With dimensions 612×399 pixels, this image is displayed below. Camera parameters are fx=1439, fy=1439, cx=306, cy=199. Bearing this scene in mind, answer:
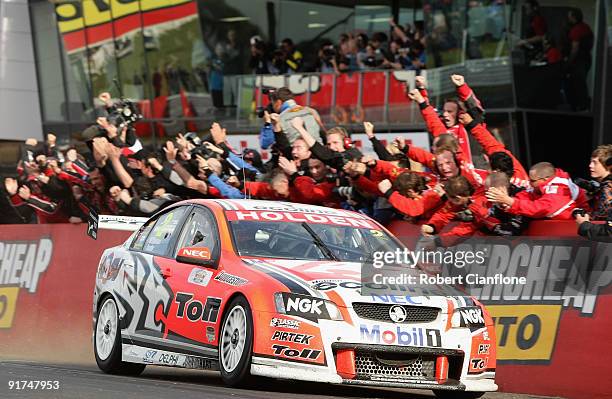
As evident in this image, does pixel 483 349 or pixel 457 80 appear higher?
pixel 457 80

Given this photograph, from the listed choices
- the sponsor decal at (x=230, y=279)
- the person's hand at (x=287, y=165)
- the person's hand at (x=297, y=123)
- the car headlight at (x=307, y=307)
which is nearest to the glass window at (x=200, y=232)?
the sponsor decal at (x=230, y=279)

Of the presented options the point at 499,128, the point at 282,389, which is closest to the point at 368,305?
the point at 282,389

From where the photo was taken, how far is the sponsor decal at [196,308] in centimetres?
1060

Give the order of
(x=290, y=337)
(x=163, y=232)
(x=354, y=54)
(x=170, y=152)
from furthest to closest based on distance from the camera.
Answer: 1. (x=354, y=54)
2. (x=170, y=152)
3. (x=163, y=232)
4. (x=290, y=337)

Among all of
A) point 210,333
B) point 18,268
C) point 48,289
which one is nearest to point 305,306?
point 210,333

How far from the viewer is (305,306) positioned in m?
10.0

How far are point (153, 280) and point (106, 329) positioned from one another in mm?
1057

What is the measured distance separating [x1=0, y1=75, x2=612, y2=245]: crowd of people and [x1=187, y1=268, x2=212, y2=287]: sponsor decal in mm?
2240

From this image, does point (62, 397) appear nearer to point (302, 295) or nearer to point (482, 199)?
point (302, 295)

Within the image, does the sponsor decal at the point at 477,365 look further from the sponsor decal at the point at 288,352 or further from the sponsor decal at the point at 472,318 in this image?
the sponsor decal at the point at 288,352

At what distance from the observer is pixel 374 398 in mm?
10469

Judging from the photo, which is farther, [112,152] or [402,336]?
[112,152]

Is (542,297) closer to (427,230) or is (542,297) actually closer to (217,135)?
(427,230)

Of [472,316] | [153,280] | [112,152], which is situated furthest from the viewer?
[112,152]
